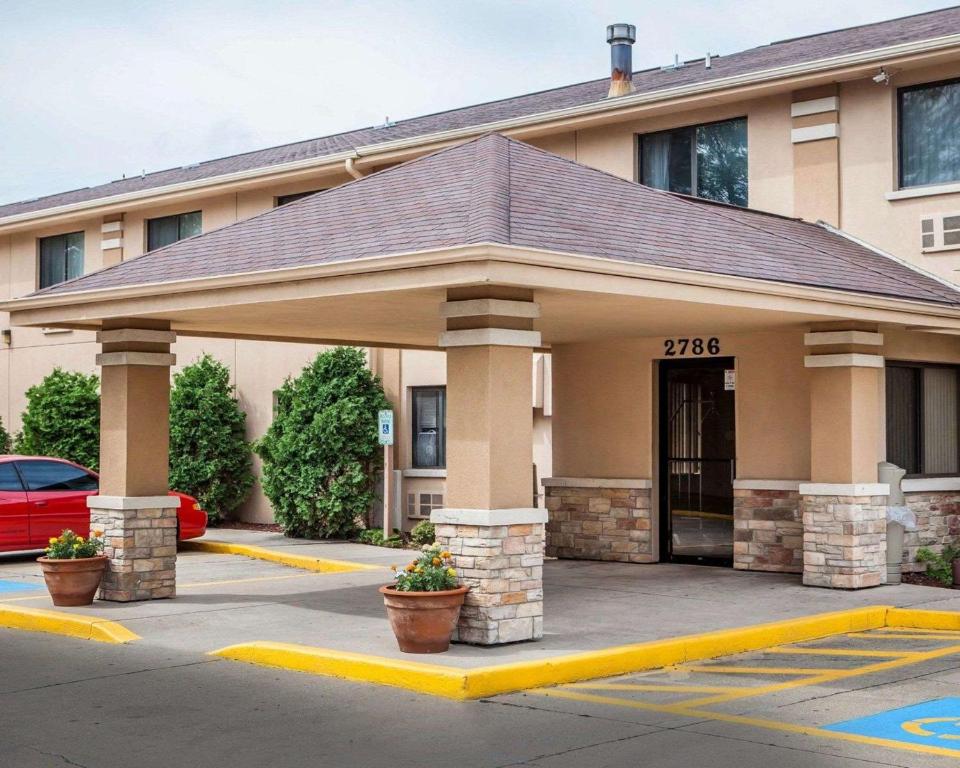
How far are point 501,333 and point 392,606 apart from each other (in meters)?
2.36

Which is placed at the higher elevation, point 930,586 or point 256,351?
point 256,351

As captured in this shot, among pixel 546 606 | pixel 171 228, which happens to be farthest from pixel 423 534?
pixel 171 228

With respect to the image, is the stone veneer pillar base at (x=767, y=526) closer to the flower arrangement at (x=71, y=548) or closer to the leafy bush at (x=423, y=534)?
the leafy bush at (x=423, y=534)

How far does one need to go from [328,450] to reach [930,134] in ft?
33.4

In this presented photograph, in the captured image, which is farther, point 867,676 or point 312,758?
point 867,676

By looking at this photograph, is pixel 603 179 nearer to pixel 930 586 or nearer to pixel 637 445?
pixel 637 445

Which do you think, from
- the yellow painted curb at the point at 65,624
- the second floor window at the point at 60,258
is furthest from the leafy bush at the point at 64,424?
the yellow painted curb at the point at 65,624

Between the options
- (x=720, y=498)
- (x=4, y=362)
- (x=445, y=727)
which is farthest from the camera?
(x=4, y=362)

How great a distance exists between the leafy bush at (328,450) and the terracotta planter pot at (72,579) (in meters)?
7.33

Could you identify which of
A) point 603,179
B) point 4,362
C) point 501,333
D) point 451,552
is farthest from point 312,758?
point 4,362

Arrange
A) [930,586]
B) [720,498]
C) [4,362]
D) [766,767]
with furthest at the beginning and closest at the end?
[4,362] → [720,498] → [930,586] → [766,767]

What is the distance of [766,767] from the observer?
23.5 feet

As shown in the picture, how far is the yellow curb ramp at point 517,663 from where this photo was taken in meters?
9.16

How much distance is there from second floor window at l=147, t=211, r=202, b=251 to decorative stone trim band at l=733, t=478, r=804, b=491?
42.4ft
